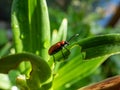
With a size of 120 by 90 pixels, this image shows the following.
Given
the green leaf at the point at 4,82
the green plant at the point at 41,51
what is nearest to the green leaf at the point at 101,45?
the green plant at the point at 41,51

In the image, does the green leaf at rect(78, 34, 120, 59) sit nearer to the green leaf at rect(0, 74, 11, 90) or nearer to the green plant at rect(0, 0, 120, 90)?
the green plant at rect(0, 0, 120, 90)

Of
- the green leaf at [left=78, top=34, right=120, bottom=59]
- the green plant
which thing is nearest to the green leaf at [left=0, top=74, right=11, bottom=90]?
the green plant

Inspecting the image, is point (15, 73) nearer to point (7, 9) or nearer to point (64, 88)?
point (64, 88)

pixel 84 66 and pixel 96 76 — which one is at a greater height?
pixel 84 66

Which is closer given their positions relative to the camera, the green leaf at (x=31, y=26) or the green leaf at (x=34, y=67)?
the green leaf at (x=34, y=67)

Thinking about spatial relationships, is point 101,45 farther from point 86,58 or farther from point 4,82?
point 4,82

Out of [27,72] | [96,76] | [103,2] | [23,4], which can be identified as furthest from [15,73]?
[103,2]

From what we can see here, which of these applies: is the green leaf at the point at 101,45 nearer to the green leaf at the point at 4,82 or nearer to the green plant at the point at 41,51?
the green plant at the point at 41,51
